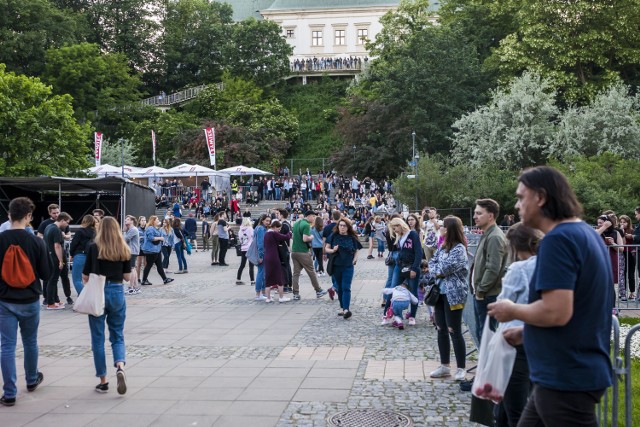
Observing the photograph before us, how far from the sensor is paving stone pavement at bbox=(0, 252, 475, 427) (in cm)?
696

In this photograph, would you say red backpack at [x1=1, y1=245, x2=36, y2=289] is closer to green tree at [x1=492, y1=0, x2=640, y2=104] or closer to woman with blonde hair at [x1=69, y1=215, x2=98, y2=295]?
woman with blonde hair at [x1=69, y1=215, x2=98, y2=295]

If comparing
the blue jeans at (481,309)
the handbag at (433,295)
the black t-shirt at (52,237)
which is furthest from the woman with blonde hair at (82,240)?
the blue jeans at (481,309)

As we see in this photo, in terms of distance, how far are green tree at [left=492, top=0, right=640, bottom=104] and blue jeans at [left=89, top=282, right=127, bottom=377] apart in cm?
3773

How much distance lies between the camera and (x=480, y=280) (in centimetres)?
716

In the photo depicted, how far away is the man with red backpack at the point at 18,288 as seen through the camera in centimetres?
729

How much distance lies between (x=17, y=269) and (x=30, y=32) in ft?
182

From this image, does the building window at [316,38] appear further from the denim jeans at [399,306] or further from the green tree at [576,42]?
the denim jeans at [399,306]

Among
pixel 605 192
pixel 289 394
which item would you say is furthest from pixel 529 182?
pixel 605 192

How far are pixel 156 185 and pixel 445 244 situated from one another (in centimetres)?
4060

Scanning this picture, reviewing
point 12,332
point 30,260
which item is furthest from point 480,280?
point 12,332

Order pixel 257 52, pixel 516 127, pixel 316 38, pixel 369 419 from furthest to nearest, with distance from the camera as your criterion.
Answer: pixel 316 38 → pixel 257 52 → pixel 516 127 → pixel 369 419

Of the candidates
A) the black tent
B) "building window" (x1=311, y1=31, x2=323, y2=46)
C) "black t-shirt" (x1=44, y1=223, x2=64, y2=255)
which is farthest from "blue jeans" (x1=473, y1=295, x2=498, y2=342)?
"building window" (x1=311, y1=31, x2=323, y2=46)

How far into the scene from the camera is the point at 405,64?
147 feet

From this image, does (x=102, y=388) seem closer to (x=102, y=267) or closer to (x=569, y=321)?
(x=102, y=267)
